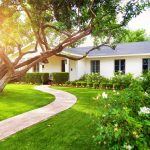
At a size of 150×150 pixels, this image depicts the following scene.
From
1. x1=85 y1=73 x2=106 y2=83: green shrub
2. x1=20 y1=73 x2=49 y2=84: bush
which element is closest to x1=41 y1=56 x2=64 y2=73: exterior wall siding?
x1=20 y1=73 x2=49 y2=84: bush

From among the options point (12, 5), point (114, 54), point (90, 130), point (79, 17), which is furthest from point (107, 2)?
point (114, 54)

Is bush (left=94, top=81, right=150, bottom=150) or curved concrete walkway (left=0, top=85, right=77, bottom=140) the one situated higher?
bush (left=94, top=81, right=150, bottom=150)

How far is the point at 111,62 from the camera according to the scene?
29047 millimetres

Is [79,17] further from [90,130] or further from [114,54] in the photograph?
[114,54]

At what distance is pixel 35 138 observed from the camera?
28.0 feet

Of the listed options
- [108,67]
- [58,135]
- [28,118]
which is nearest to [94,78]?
[108,67]

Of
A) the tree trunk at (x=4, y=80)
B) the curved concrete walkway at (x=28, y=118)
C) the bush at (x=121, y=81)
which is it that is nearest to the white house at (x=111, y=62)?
the bush at (x=121, y=81)

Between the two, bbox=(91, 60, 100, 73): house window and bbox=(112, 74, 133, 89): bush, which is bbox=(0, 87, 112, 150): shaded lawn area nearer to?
bbox=(112, 74, 133, 89): bush

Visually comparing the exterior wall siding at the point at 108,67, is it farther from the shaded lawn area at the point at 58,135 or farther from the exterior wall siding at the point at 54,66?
the shaded lawn area at the point at 58,135

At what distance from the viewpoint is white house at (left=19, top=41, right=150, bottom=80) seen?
2725cm

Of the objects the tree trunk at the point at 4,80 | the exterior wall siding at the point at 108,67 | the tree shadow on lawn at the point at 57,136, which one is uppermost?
the exterior wall siding at the point at 108,67

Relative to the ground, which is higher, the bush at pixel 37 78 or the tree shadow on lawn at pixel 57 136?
the bush at pixel 37 78

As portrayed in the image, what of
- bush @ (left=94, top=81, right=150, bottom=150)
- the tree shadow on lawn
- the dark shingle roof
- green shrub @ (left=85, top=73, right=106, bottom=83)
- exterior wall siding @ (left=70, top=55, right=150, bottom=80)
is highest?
the dark shingle roof

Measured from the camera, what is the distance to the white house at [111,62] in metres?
27.2
